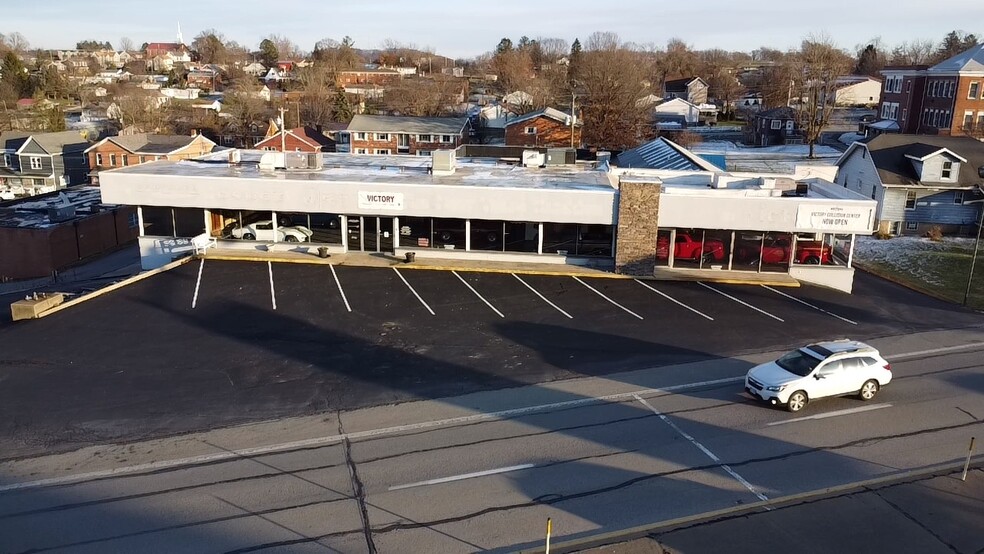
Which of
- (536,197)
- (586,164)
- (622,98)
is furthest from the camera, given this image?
(622,98)

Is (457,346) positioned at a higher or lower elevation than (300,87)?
lower

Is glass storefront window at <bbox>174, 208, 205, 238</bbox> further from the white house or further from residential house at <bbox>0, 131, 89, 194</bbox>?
the white house

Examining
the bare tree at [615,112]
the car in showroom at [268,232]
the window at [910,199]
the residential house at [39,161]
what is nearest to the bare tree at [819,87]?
the bare tree at [615,112]

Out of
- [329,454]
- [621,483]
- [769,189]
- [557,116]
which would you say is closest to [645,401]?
[621,483]

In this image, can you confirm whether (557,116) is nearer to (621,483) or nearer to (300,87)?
(621,483)

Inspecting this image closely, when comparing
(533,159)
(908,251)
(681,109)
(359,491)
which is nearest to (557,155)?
(533,159)

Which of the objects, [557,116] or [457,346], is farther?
[557,116]

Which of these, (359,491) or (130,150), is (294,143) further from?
(359,491)
